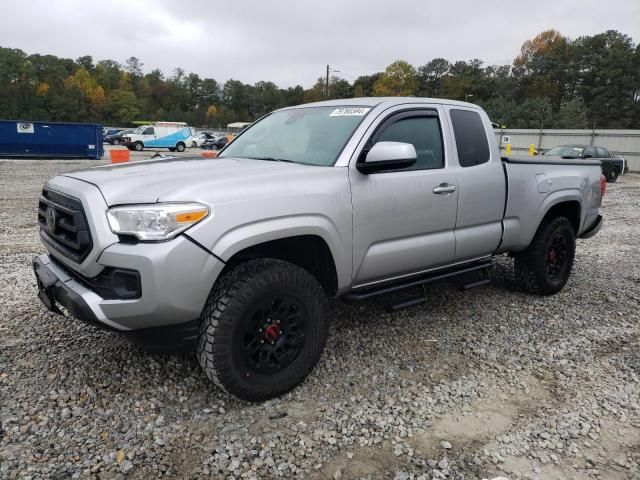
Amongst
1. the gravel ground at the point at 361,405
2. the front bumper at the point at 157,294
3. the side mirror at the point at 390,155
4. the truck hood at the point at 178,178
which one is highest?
the side mirror at the point at 390,155

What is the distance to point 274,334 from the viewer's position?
281cm

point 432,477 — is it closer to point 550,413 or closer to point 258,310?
point 550,413

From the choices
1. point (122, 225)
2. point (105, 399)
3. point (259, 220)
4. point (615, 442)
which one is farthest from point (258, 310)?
point (615, 442)

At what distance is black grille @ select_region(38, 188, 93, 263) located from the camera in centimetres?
253

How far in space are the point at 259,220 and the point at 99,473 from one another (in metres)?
1.46

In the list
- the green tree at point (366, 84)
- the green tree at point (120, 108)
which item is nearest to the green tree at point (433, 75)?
the green tree at point (366, 84)

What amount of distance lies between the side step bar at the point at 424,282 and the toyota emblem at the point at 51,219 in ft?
6.22

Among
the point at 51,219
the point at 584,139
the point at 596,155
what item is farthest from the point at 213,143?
the point at 51,219

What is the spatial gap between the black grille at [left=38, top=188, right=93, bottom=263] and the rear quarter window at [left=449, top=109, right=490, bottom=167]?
280 cm

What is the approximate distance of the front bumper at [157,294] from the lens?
7.67 ft

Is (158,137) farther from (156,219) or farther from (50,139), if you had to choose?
(156,219)

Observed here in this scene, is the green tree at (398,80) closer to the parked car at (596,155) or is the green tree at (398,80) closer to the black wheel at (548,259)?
the parked car at (596,155)

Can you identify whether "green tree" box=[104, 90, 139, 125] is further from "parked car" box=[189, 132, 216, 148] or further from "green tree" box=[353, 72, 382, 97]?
"parked car" box=[189, 132, 216, 148]

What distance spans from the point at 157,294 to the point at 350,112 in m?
1.99
